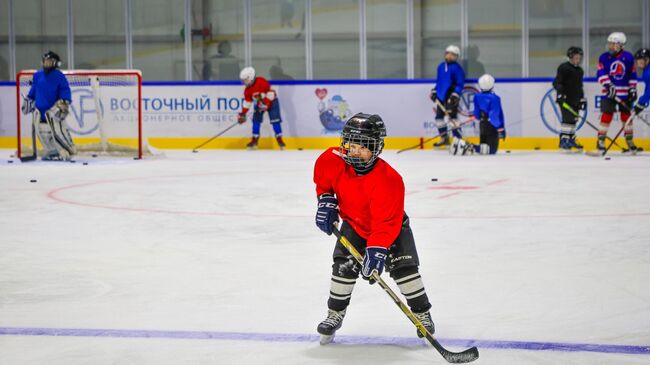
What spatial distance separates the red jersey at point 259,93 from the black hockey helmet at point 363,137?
36.1 ft

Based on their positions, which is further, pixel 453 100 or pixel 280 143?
pixel 280 143

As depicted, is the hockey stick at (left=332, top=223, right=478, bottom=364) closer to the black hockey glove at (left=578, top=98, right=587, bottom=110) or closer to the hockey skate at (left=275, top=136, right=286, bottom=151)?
the black hockey glove at (left=578, top=98, right=587, bottom=110)

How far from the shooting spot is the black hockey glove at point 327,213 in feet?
11.1

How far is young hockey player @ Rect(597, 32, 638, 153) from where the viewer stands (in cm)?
1276

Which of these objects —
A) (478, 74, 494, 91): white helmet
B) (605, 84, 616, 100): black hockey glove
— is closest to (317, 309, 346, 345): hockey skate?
(605, 84, 616, 100): black hockey glove

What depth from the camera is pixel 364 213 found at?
3439mm

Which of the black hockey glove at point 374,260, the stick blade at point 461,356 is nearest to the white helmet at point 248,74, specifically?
the black hockey glove at point 374,260

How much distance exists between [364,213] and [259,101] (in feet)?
36.1

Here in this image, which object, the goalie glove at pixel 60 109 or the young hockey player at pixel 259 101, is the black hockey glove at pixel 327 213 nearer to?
the goalie glove at pixel 60 109

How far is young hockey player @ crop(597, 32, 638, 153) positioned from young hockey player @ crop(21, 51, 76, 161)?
600cm

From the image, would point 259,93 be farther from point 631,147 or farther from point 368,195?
point 368,195

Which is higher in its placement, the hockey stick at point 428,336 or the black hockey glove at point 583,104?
the black hockey glove at point 583,104

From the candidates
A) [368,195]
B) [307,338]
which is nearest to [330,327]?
[307,338]

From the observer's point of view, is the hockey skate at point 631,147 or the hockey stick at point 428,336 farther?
the hockey skate at point 631,147
